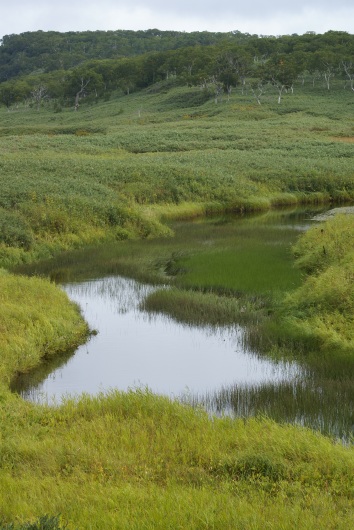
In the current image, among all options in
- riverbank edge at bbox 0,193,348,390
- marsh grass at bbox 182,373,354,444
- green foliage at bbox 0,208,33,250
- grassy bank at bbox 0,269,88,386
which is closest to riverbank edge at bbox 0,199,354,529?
marsh grass at bbox 182,373,354,444

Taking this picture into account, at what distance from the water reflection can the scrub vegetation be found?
2.38ft

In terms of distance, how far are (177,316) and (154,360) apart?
153 inches

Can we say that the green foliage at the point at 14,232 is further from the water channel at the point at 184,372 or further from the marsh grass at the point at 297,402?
the marsh grass at the point at 297,402

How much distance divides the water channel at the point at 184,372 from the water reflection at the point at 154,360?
21 mm

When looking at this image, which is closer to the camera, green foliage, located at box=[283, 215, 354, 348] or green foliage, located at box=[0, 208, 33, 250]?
green foliage, located at box=[283, 215, 354, 348]

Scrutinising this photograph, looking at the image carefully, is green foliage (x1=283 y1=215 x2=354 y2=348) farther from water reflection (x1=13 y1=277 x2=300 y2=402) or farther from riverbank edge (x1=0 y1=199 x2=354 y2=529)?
riverbank edge (x1=0 y1=199 x2=354 y2=529)

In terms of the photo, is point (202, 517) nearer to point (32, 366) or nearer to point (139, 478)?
point (139, 478)

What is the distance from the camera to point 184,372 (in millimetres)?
16328

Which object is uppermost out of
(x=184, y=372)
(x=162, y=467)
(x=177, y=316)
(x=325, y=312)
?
(x=162, y=467)

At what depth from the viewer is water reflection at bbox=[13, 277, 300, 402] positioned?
15.5 meters

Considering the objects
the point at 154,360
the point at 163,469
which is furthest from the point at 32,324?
the point at 163,469

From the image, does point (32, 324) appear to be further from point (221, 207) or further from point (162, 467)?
point (221, 207)

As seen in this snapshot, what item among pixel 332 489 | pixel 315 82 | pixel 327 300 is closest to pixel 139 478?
pixel 332 489

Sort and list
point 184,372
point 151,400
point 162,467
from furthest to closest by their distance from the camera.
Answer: point 184,372, point 151,400, point 162,467
